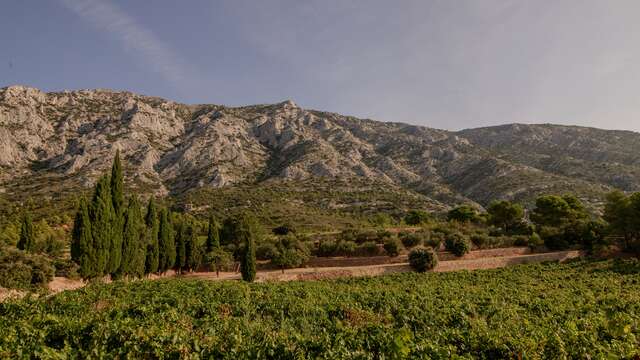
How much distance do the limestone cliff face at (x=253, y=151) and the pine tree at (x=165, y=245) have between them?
189 feet

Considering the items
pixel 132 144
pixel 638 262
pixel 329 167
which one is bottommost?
pixel 638 262

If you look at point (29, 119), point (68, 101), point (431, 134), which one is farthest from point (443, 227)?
point (68, 101)

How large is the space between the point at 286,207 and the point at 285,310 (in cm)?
6734

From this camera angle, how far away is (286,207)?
3290 inches

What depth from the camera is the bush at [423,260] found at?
3719 cm

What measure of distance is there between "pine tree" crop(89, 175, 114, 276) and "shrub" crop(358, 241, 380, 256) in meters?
26.3

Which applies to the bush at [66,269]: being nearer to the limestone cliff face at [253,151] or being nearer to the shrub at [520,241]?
the shrub at [520,241]

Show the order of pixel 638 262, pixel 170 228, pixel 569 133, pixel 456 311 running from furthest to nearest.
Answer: pixel 569 133 < pixel 170 228 < pixel 638 262 < pixel 456 311

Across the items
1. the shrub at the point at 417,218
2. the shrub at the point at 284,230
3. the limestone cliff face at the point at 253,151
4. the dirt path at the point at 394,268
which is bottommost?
the dirt path at the point at 394,268

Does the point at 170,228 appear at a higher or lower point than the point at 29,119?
lower

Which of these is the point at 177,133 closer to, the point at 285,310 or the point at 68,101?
the point at 68,101

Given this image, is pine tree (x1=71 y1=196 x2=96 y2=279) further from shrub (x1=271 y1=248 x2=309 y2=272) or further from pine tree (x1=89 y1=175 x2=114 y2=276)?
shrub (x1=271 y1=248 x2=309 y2=272)

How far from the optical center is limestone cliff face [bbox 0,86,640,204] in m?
99.6

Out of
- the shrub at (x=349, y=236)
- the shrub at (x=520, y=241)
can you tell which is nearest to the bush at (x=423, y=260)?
the shrub at (x=349, y=236)
